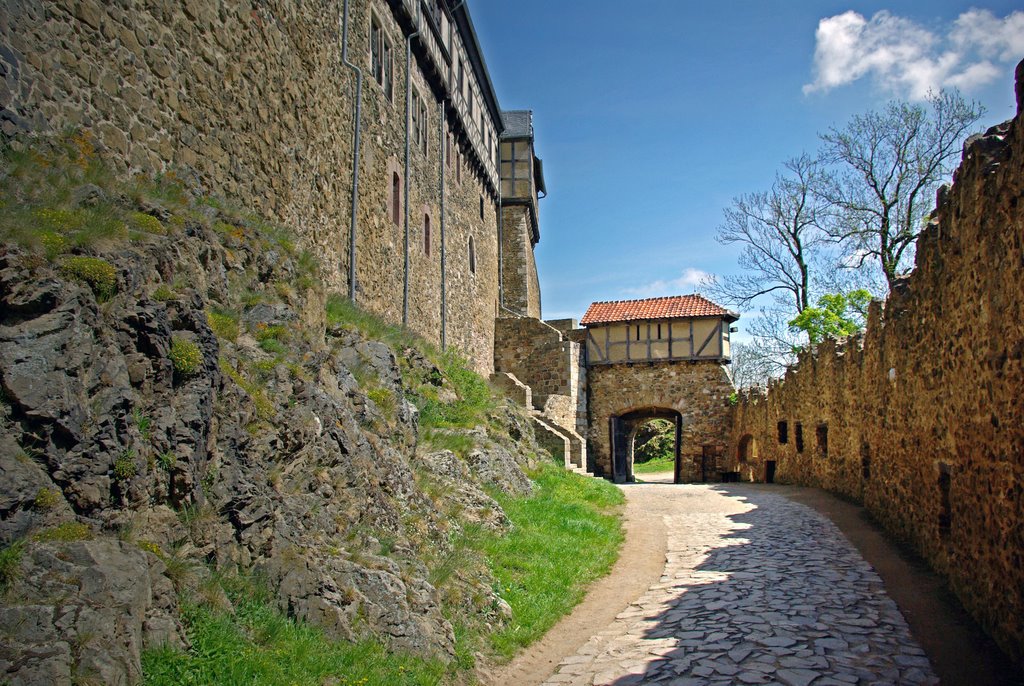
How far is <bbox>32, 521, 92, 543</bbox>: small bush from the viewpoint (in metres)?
3.69

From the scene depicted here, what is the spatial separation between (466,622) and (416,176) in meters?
13.7

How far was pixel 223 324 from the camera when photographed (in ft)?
21.5

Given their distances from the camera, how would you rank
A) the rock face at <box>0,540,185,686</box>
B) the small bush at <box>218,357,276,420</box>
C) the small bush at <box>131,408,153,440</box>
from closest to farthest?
the rock face at <box>0,540,185,686</box>
the small bush at <box>131,408,153,440</box>
the small bush at <box>218,357,276,420</box>

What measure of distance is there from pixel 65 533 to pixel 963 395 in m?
7.57

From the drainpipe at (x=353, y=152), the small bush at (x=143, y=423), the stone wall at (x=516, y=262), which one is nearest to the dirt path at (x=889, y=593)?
the small bush at (x=143, y=423)

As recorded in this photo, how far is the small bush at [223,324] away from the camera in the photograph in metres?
6.45

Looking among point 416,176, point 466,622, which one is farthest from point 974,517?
point 416,176

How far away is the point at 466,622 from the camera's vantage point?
22.5ft

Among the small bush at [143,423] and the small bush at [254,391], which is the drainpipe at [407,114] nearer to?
the small bush at [254,391]

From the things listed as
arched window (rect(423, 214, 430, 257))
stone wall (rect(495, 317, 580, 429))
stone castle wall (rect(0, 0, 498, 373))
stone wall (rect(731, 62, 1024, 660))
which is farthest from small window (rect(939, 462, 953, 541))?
stone wall (rect(495, 317, 580, 429))

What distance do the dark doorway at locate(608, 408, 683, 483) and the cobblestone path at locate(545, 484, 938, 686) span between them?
17.6m

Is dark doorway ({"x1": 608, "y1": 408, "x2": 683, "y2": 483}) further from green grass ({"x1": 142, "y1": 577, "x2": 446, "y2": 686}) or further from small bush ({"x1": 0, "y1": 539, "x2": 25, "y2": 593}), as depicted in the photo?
small bush ({"x1": 0, "y1": 539, "x2": 25, "y2": 593})

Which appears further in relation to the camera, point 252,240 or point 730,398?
point 730,398

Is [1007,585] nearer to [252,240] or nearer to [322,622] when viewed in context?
[322,622]
